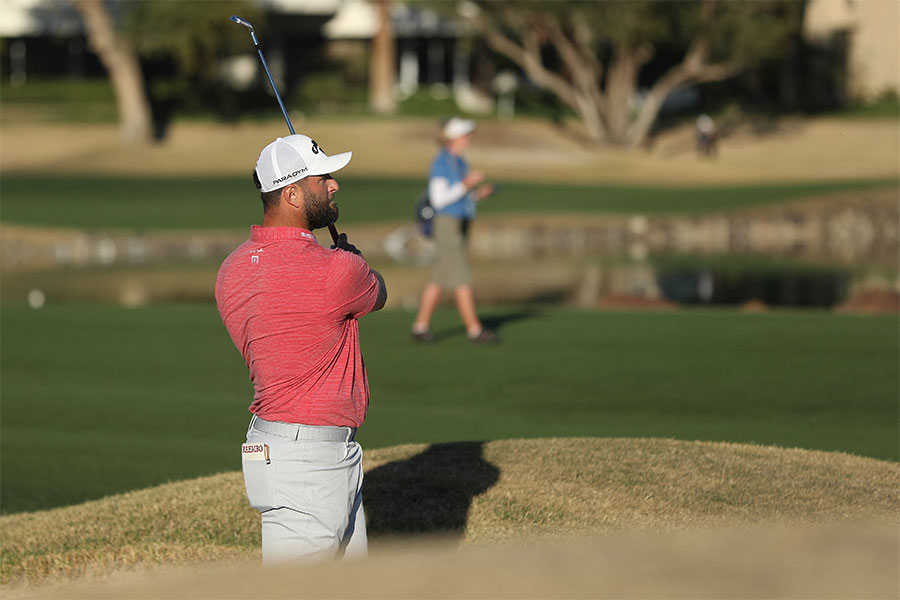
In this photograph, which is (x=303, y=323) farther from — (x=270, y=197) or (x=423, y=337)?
(x=423, y=337)

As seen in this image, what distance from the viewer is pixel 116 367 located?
13.2 metres

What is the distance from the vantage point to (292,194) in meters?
4.90

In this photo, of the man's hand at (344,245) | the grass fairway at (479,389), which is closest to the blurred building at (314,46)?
the grass fairway at (479,389)

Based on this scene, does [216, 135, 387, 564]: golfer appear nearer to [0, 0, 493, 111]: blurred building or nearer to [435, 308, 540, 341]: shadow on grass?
[435, 308, 540, 341]: shadow on grass

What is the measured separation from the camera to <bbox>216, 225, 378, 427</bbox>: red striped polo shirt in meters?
4.80

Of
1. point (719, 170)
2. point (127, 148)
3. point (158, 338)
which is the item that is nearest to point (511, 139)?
point (719, 170)

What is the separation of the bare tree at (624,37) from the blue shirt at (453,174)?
3780 centimetres

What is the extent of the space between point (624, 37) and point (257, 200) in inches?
690

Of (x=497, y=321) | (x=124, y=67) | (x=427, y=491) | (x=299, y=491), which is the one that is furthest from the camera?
(x=124, y=67)

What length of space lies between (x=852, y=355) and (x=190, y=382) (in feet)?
19.5

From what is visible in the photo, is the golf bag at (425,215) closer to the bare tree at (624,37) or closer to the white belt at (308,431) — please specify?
the white belt at (308,431)

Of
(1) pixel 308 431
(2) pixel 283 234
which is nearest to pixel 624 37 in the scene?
(2) pixel 283 234

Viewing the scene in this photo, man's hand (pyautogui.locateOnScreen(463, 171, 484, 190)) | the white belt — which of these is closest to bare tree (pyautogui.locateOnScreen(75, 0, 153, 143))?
man's hand (pyautogui.locateOnScreen(463, 171, 484, 190))

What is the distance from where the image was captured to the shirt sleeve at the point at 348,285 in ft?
15.7
